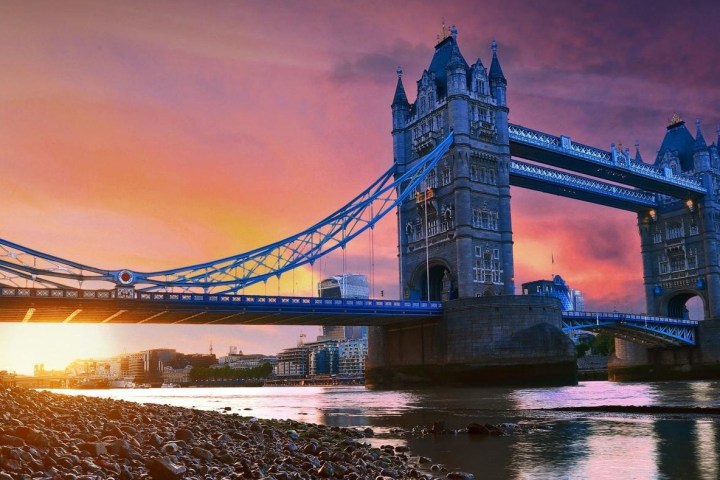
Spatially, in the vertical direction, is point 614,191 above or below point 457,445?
above

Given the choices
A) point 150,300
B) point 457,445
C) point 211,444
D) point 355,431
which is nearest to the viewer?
point 211,444

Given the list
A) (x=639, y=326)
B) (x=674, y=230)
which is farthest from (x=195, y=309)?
(x=674, y=230)

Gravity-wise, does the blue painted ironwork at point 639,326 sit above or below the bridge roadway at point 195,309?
below

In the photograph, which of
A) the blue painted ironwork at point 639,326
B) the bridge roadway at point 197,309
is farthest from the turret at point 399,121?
the blue painted ironwork at point 639,326

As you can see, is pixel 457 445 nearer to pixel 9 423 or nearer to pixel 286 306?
pixel 9 423

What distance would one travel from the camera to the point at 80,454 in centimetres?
966

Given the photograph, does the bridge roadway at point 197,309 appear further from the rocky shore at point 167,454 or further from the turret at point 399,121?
the rocky shore at point 167,454

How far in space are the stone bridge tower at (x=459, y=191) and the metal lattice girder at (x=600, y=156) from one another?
4721mm

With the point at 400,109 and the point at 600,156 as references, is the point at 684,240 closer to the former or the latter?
the point at 600,156

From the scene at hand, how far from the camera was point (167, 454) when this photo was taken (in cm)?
1094

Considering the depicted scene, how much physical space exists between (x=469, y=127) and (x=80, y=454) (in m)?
68.7

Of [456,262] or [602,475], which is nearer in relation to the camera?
[602,475]

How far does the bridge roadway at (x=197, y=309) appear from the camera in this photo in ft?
179

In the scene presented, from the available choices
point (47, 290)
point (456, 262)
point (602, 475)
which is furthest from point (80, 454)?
point (456, 262)
